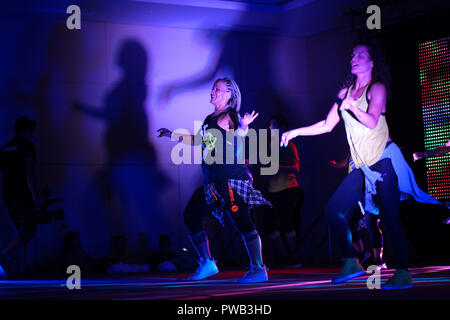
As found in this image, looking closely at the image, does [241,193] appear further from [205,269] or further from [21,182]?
[21,182]

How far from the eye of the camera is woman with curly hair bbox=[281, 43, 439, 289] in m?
4.77

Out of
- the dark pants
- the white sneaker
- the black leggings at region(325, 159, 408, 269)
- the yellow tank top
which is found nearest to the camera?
the black leggings at region(325, 159, 408, 269)

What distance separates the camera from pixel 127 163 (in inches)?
387

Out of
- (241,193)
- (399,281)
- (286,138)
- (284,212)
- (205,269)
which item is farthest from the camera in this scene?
(284,212)

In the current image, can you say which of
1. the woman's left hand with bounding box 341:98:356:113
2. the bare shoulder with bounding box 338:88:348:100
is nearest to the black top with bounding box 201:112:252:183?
the bare shoulder with bounding box 338:88:348:100

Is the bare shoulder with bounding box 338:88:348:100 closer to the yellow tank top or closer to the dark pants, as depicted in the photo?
the yellow tank top

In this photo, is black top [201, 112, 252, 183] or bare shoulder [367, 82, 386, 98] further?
black top [201, 112, 252, 183]

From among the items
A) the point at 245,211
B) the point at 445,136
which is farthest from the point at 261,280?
the point at 445,136

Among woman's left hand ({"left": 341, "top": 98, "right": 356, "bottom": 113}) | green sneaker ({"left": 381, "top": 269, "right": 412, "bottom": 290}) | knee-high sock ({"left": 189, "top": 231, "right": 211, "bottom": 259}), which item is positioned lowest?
green sneaker ({"left": 381, "top": 269, "right": 412, "bottom": 290})

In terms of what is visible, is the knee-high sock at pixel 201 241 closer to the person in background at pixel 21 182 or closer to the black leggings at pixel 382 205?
the black leggings at pixel 382 205

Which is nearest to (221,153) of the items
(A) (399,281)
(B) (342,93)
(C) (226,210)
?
(C) (226,210)

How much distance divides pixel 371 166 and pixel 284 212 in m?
3.96

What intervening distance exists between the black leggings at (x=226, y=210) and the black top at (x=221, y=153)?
0.12 m

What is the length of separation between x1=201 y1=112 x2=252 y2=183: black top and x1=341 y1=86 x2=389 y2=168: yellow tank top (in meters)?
1.21
